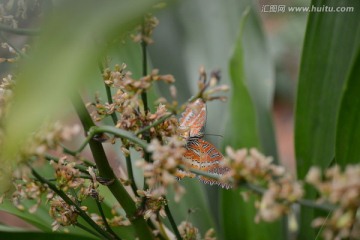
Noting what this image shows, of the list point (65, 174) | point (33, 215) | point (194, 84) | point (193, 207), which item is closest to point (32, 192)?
point (65, 174)

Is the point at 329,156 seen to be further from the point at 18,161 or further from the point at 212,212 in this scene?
the point at 18,161

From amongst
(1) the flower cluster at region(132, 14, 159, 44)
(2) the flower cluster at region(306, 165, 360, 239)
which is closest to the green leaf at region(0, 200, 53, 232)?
(1) the flower cluster at region(132, 14, 159, 44)

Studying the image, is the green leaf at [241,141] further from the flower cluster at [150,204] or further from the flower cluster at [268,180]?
the flower cluster at [268,180]

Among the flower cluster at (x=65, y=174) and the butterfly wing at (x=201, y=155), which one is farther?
the butterfly wing at (x=201, y=155)

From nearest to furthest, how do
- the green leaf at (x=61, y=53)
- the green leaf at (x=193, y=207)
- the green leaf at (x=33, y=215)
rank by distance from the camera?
the green leaf at (x=61, y=53) < the green leaf at (x=33, y=215) < the green leaf at (x=193, y=207)

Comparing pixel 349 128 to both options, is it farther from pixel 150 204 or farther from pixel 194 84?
pixel 194 84

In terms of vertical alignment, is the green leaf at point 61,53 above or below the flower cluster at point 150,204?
above

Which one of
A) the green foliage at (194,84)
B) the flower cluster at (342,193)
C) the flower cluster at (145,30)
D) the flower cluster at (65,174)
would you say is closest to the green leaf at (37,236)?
the green foliage at (194,84)
